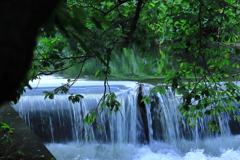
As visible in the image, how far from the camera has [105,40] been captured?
11.3 ft

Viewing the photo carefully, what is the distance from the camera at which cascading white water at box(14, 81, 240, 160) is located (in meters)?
7.97

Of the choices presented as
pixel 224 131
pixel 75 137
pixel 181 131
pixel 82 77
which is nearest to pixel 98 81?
pixel 82 77

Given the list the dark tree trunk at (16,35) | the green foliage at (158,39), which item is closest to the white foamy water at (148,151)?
the green foliage at (158,39)

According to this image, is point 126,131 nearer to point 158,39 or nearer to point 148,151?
point 148,151

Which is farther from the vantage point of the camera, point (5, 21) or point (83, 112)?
point (83, 112)

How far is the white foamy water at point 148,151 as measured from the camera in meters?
7.68

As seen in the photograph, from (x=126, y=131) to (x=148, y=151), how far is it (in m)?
0.86

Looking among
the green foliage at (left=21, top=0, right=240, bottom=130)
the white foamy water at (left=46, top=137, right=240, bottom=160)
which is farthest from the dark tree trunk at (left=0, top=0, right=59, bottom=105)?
the white foamy water at (left=46, top=137, right=240, bottom=160)

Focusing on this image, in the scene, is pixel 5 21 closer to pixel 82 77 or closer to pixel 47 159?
pixel 47 159

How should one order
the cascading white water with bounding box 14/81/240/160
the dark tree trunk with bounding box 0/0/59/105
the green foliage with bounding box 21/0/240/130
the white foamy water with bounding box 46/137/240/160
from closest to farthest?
1. the dark tree trunk with bounding box 0/0/59/105
2. the green foliage with bounding box 21/0/240/130
3. the white foamy water with bounding box 46/137/240/160
4. the cascading white water with bounding box 14/81/240/160

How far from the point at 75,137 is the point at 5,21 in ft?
25.7

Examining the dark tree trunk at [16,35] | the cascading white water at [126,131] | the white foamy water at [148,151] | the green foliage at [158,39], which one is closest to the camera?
the dark tree trunk at [16,35]

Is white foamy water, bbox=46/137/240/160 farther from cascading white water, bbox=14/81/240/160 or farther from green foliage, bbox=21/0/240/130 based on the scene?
green foliage, bbox=21/0/240/130

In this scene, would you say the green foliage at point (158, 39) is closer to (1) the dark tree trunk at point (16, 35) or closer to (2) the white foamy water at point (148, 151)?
(1) the dark tree trunk at point (16, 35)
